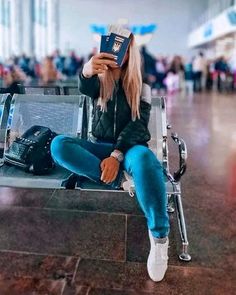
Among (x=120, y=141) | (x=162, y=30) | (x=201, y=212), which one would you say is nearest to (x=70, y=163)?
(x=120, y=141)

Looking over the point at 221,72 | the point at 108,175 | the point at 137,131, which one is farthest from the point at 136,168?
the point at 221,72

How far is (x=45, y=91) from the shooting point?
123 inches

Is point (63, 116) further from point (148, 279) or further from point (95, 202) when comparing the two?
point (148, 279)

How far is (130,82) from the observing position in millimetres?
2182

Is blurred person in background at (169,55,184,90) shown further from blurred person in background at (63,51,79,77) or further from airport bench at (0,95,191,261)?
airport bench at (0,95,191,261)

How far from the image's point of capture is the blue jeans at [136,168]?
1.92m

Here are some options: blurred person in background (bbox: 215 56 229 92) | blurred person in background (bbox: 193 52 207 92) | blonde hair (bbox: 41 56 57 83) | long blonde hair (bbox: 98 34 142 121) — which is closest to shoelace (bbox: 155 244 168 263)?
long blonde hair (bbox: 98 34 142 121)

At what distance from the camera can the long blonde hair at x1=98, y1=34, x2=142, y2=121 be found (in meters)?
2.18

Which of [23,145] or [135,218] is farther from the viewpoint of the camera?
[135,218]

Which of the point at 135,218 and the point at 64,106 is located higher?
the point at 64,106

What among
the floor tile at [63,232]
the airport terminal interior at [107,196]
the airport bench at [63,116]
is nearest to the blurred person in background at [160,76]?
the airport terminal interior at [107,196]

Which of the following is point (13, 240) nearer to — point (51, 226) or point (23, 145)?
point (51, 226)

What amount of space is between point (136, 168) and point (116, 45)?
2.10ft

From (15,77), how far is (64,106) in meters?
2.18
